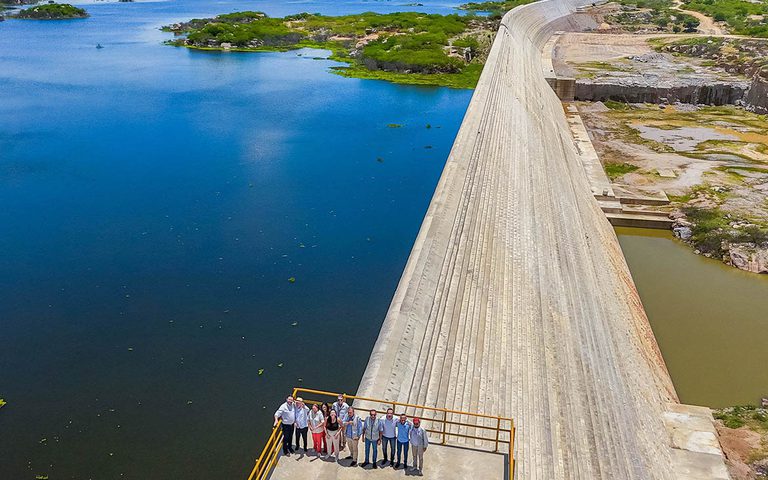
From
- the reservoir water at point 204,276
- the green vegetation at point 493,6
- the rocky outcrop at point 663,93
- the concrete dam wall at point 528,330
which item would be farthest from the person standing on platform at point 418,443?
the green vegetation at point 493,6

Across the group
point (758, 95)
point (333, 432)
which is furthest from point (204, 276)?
point (758, 95)

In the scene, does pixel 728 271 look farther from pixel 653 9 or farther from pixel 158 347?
pixel 653 9

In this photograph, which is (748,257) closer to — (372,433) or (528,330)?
(528,330)

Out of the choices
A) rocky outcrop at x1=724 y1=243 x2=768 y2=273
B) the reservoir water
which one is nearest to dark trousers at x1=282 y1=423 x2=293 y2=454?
the reservoir water

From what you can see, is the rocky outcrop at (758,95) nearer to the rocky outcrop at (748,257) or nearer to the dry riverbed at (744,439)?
the rocky outcrop at (748,257)

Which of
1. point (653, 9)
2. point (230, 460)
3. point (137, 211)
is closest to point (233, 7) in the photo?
point (653, 9)

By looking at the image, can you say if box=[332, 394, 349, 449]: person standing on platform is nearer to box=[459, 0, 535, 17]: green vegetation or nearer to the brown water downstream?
the brown water downstream
